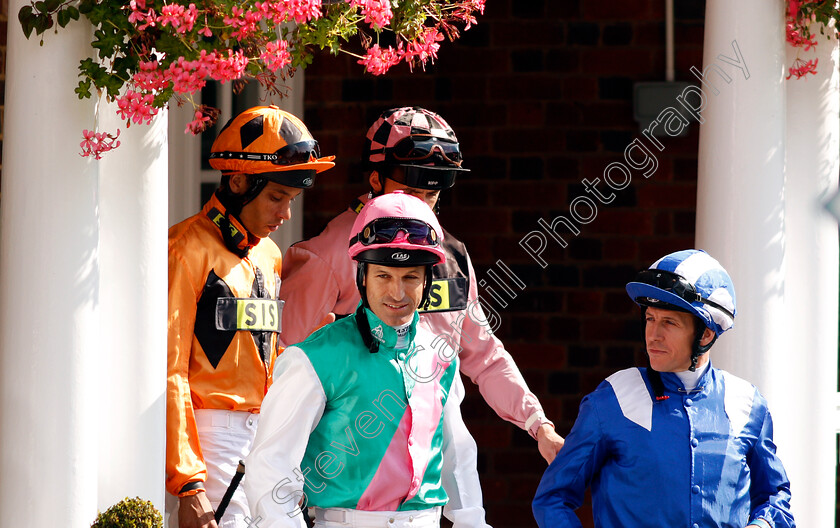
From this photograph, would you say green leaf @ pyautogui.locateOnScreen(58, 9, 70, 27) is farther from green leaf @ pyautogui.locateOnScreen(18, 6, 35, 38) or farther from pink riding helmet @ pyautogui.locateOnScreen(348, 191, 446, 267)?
pink riding helmet @ pyautogui.locateOnScreen(348, 191, 446, 267)

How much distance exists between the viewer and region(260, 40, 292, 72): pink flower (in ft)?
10.5

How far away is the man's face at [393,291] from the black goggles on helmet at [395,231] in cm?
8

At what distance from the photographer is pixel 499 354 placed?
13.9 feet

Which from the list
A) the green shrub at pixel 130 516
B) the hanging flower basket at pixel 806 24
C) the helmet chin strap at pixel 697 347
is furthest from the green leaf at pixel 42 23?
the hanging flower basket at pixel 806 24

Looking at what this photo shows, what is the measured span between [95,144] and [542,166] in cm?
324

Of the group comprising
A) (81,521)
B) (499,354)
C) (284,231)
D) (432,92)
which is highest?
(432,92)

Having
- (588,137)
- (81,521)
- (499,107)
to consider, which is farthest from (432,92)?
(81,521)

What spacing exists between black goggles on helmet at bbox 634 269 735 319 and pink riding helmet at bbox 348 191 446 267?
0.60 metres

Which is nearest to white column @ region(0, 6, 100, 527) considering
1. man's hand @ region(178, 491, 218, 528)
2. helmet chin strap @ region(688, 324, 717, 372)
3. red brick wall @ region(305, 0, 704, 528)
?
man's hand @ region(178, 491, 218, 528)

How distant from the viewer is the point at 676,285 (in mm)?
3135

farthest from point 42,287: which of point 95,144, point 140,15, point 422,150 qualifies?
point 422,150

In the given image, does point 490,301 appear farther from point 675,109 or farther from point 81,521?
A: point 81,521

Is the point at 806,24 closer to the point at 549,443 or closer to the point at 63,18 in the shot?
the point at 549,443

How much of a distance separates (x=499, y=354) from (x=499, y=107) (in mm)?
2114
